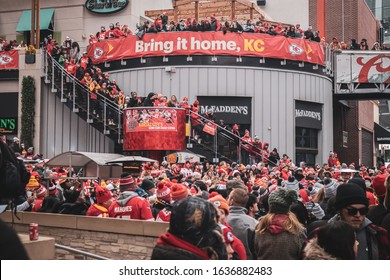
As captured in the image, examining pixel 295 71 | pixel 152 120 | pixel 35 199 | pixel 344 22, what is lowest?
pixel 35 199

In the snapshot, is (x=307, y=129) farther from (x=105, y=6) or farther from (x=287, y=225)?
(x=287, y=225)

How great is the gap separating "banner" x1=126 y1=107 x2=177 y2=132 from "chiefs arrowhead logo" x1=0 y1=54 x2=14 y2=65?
6.71 metres

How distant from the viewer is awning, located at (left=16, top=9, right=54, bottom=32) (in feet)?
118

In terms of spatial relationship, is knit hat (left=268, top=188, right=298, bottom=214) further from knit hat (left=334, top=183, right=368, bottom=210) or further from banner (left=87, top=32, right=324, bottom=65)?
banner (left=87, top=32, right=324, bottom=65)

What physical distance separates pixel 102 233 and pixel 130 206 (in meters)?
1.18

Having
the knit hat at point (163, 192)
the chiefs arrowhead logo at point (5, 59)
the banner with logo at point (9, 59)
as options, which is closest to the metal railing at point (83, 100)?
the banner with logo at point (9, 59)

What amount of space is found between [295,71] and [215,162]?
8722 mm

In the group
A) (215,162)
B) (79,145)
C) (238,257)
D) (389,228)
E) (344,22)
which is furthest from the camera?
(344,22)

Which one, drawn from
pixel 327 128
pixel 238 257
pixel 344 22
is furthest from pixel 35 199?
pixel 344 22

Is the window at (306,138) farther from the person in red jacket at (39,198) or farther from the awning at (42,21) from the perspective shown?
the person in red jacket at (39,198)

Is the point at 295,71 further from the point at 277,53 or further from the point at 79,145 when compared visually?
the point at 79,145

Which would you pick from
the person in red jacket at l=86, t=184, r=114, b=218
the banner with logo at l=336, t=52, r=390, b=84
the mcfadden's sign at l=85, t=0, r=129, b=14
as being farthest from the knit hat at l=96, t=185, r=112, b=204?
the mcfadden's sign at l=85, t=0, r=129, b=14

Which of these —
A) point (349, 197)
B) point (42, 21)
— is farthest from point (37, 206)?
point (42, 21)

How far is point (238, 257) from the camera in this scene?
489 cm
